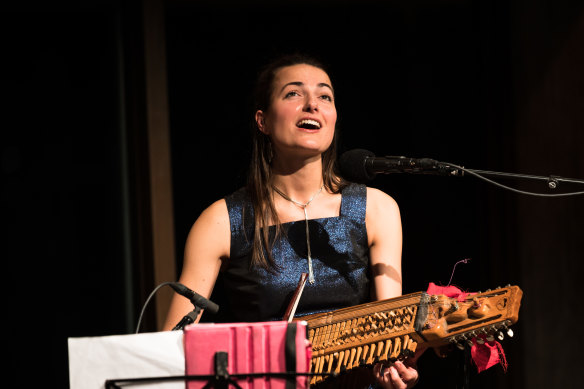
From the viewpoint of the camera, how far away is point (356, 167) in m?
1.85

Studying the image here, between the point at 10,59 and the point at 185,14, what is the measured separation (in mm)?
810

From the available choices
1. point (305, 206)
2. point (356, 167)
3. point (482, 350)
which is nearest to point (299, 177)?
point (305, 206)

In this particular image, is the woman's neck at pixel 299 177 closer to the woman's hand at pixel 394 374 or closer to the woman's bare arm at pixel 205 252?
the woman's bare arm at pixel 205 252

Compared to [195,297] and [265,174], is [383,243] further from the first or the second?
[195,297]

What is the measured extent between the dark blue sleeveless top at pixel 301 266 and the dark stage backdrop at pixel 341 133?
3.18 feet

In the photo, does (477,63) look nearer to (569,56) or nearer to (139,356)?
(569,56)

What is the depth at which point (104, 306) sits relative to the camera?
11.0ft

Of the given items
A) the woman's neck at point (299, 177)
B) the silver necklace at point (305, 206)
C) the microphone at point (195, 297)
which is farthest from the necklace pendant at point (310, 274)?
the microphone at point (195, 297)

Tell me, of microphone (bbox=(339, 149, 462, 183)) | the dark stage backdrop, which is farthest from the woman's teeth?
the dark stage backdrop

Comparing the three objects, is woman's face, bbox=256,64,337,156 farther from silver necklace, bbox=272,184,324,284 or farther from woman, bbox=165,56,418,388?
silver necklace, bbox=272,184,324,284

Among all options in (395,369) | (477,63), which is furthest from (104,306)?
(477,63)

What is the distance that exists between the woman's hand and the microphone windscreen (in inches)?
18.8

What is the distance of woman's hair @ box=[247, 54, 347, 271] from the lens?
2.27 m

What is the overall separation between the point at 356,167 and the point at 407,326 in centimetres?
42
